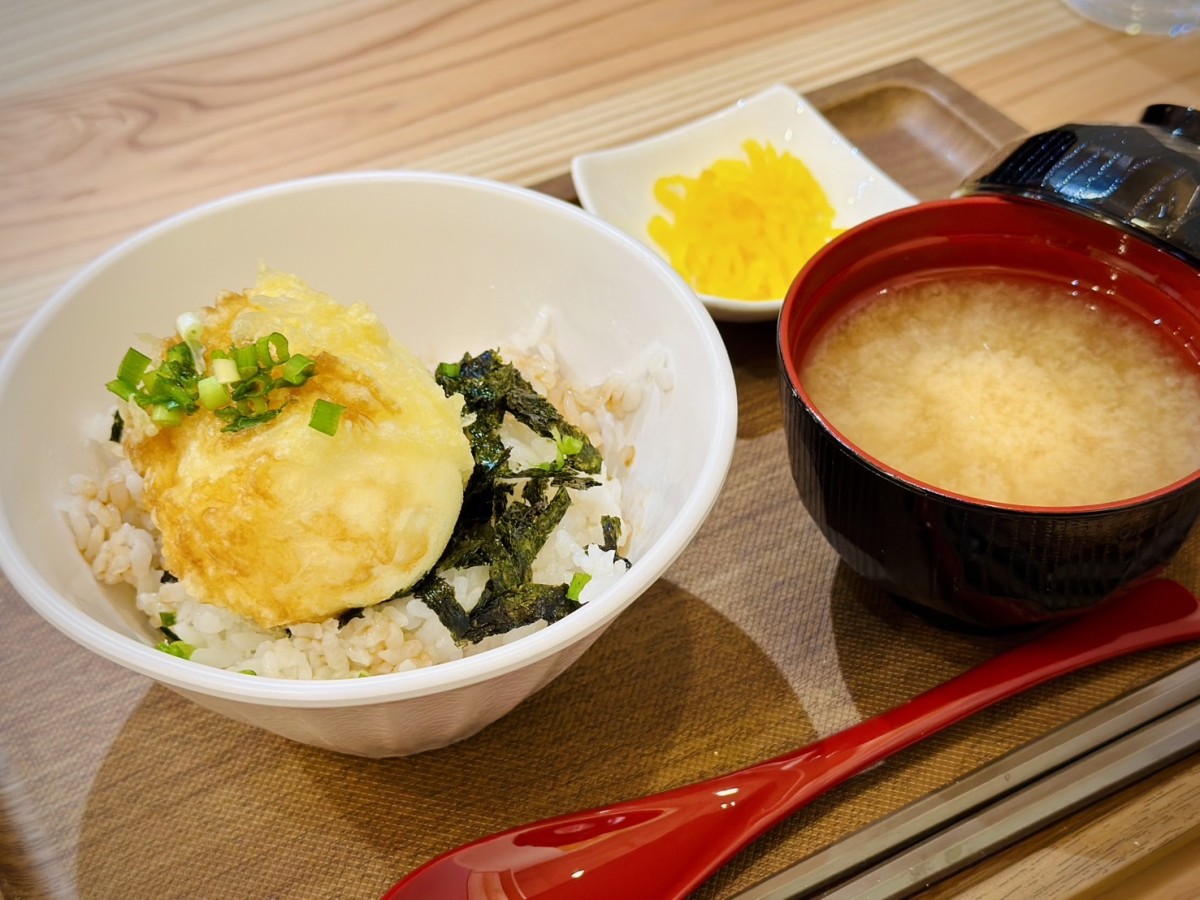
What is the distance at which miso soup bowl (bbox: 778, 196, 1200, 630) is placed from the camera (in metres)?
1.21

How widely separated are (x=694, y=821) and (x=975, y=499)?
1.75 ft

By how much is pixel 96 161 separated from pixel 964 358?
217 centimetres

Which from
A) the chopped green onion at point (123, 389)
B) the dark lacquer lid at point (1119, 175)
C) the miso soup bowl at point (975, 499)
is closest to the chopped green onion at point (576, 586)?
the miso soup bowl at point (975, 499)

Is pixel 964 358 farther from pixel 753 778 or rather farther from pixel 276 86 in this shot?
pixel 276 86

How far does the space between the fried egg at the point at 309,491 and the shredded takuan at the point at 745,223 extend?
96 centimetres

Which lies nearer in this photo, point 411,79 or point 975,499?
point 975,499

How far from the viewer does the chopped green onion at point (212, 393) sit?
1244 mm

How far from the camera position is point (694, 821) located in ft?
4.15

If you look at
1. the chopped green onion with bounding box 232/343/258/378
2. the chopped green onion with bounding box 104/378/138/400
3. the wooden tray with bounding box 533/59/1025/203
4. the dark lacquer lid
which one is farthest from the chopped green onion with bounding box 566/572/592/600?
the wooden tray with bounding box 533/59/1025/203

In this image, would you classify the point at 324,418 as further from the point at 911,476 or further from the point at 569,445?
the point at 911,476

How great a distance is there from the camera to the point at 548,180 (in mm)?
2363

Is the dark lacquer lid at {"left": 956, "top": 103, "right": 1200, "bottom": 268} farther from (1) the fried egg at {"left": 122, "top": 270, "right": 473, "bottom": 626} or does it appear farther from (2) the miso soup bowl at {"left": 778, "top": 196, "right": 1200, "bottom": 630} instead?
(1) the fried egg at {"left": 122, "top": 270, "right": 473, "bottom": 626}

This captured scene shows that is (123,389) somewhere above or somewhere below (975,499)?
above

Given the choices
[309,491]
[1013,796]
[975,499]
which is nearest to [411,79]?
[309,491]
